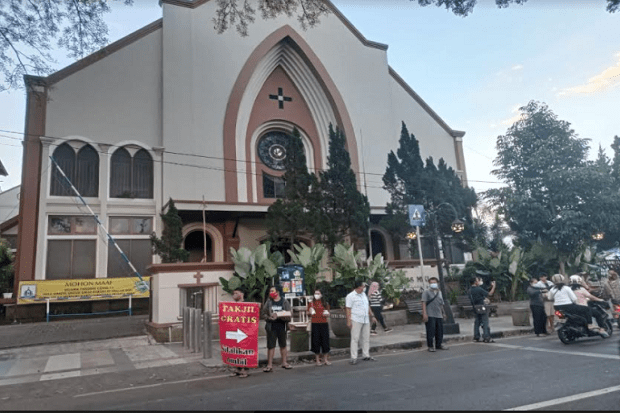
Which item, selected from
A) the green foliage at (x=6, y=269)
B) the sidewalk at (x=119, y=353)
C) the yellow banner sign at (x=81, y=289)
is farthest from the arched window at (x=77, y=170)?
the sidewalk at (x=119, y=353)

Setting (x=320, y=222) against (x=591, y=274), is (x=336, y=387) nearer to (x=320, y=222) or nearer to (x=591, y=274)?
(x=320, y=222)

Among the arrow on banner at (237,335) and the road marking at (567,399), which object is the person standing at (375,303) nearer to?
the arrow on banner at (237,335)

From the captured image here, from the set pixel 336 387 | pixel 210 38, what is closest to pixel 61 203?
pixel 210 38

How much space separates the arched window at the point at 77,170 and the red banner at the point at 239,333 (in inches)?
597

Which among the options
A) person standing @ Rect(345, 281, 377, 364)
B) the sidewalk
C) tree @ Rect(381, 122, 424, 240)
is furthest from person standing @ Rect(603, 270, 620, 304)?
person standing @ Rect(345, 281, 377, 364)

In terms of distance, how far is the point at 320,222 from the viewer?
54.4 feet

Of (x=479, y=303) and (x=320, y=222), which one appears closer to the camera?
(x=479, y=303)

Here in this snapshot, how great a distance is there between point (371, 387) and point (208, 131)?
18.4 meters

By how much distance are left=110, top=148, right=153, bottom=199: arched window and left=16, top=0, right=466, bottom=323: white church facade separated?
5 cm

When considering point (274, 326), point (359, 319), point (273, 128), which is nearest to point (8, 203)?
point (273, 128)

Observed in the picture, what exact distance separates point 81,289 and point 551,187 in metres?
24.6

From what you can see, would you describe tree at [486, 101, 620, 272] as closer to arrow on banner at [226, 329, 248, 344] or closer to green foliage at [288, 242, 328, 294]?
green foliage at [288, 242, 328, 294]

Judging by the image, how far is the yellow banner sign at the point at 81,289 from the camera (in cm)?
1830

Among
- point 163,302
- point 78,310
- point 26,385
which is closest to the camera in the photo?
point 26,385
